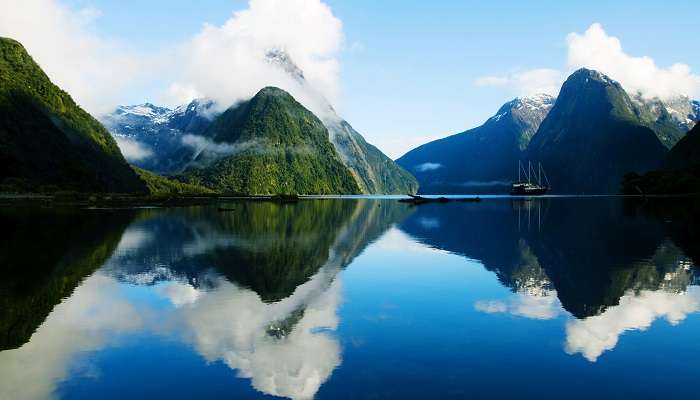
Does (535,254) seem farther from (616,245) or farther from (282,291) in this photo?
(282,291)

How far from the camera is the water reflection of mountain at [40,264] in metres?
25.6

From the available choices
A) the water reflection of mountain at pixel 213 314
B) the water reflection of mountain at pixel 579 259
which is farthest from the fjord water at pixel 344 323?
the water reflection of mountain at pixel 579 259

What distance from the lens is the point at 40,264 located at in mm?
41344

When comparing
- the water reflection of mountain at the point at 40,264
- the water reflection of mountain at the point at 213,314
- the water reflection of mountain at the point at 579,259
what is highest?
the water reflection of mountain at the point at 579,259

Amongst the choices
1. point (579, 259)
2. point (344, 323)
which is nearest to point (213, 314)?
point (344, 323)

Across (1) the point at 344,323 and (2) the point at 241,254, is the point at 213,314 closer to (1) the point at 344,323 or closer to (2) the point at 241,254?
(1) the point at 344,323

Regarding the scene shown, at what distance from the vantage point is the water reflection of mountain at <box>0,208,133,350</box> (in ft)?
83.9

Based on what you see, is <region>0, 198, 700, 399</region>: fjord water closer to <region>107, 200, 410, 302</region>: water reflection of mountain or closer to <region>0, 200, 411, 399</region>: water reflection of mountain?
<region>0, 200, 411, 399</region>: water reflection of mountain

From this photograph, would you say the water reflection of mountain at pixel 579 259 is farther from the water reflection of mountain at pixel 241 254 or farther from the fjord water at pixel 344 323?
the water reflection of mountain at pixel 241 254

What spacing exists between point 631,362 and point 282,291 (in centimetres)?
2084

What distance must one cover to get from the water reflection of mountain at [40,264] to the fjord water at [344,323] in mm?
187

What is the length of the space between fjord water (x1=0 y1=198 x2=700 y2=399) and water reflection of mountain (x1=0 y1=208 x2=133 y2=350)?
0.19 metres

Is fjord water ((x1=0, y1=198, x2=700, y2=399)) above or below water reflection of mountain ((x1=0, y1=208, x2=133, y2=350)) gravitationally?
above

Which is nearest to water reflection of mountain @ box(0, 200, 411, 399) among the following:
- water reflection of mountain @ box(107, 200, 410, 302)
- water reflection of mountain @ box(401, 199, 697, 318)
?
water reflection of mountain @ box(107, 200, 410, 302)
